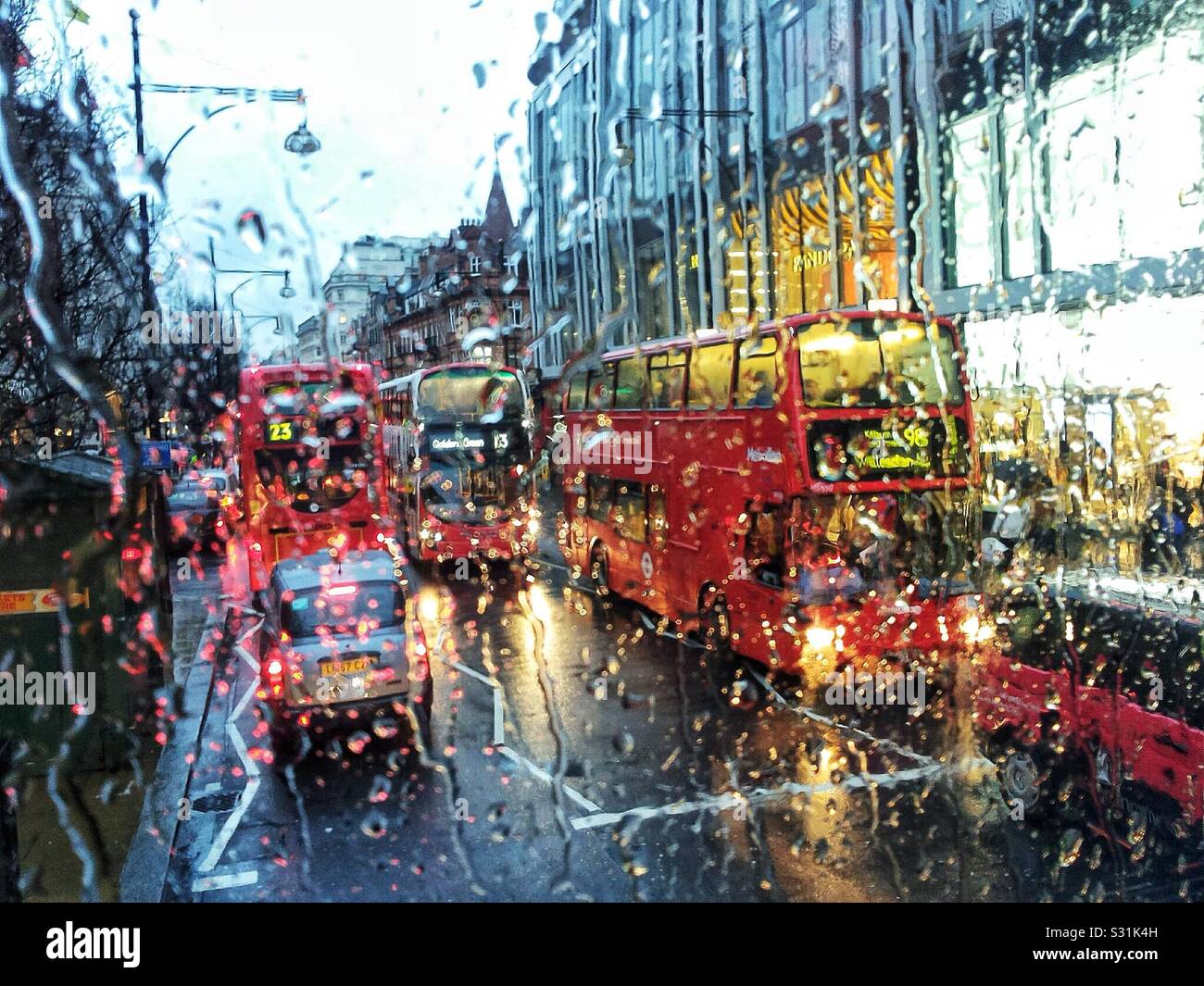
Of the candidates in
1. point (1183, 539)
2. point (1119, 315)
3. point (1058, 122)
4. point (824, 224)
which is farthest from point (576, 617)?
point (824, 224)

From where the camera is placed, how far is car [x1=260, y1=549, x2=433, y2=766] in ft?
26.9

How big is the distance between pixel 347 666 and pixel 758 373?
477 centimetres

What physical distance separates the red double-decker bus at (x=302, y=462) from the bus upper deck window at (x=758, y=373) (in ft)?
28.1

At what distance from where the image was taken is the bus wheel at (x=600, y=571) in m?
15.7

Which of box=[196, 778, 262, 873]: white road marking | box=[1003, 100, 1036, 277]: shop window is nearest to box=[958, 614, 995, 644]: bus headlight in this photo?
box=[196, 778, 262, 873]: white road marking

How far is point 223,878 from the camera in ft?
19.7

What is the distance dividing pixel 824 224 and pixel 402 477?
1091cm

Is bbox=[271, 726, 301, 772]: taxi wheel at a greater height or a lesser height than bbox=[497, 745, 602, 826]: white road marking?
greater

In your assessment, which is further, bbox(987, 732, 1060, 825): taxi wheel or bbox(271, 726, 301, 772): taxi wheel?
bbox(271, 726, 301, 772): taxi wheel

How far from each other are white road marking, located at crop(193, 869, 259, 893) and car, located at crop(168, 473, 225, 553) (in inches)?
678

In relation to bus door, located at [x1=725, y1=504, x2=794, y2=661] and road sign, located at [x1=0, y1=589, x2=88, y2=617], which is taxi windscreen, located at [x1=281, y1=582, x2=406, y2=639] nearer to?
road sign, located at [x1=0, y1=589, x2=88, y2=617]

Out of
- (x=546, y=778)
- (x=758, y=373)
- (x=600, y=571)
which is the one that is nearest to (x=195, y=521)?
(x=600, y=571)

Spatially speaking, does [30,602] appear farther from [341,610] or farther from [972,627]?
[972,627]
